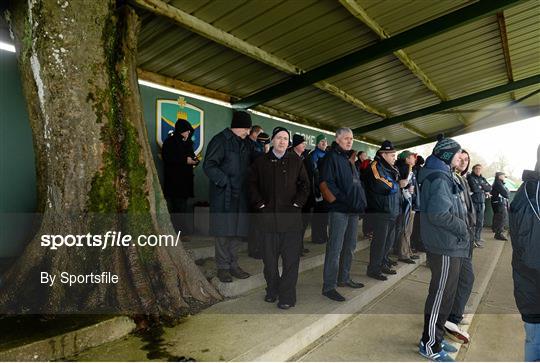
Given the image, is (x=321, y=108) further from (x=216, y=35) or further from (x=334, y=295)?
(x=334, y=295)

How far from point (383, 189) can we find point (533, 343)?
2.75 m

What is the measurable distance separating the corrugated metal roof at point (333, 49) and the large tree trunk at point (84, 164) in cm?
179

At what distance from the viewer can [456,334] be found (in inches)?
131

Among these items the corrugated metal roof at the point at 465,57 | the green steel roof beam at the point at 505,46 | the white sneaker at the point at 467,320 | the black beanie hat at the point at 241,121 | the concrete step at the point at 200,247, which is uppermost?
the green steel roof beam at the point at 505,46

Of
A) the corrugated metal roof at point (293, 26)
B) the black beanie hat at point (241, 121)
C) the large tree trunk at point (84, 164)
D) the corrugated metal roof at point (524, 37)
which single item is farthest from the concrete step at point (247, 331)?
the corrugated metal roof at point (524, 37)

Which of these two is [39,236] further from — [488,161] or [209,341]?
[488,161]

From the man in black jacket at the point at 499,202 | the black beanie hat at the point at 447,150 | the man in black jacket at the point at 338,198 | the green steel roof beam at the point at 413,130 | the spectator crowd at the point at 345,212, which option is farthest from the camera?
the green steel roof beam at the point at 413,130

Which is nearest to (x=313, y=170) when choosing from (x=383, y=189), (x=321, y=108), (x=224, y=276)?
(x=383, y=189)

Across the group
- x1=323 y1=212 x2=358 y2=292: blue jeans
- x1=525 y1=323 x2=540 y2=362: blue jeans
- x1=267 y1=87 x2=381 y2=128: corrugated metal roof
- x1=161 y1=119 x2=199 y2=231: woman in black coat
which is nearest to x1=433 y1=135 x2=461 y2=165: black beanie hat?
x1=323 y1=212 x2=358 y2=292: blue jeans

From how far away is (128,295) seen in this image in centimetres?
307

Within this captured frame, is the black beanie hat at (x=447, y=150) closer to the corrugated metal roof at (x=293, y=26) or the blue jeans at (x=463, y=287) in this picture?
the blue jeans at (x=463, y=287)

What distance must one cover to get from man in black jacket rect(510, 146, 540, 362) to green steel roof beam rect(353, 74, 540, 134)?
9409mm

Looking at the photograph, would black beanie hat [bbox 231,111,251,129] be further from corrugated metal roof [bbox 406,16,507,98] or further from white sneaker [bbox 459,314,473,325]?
corrugated metal roof [bbox 406,16,507,98]

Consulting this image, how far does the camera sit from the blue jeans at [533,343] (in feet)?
7.06
